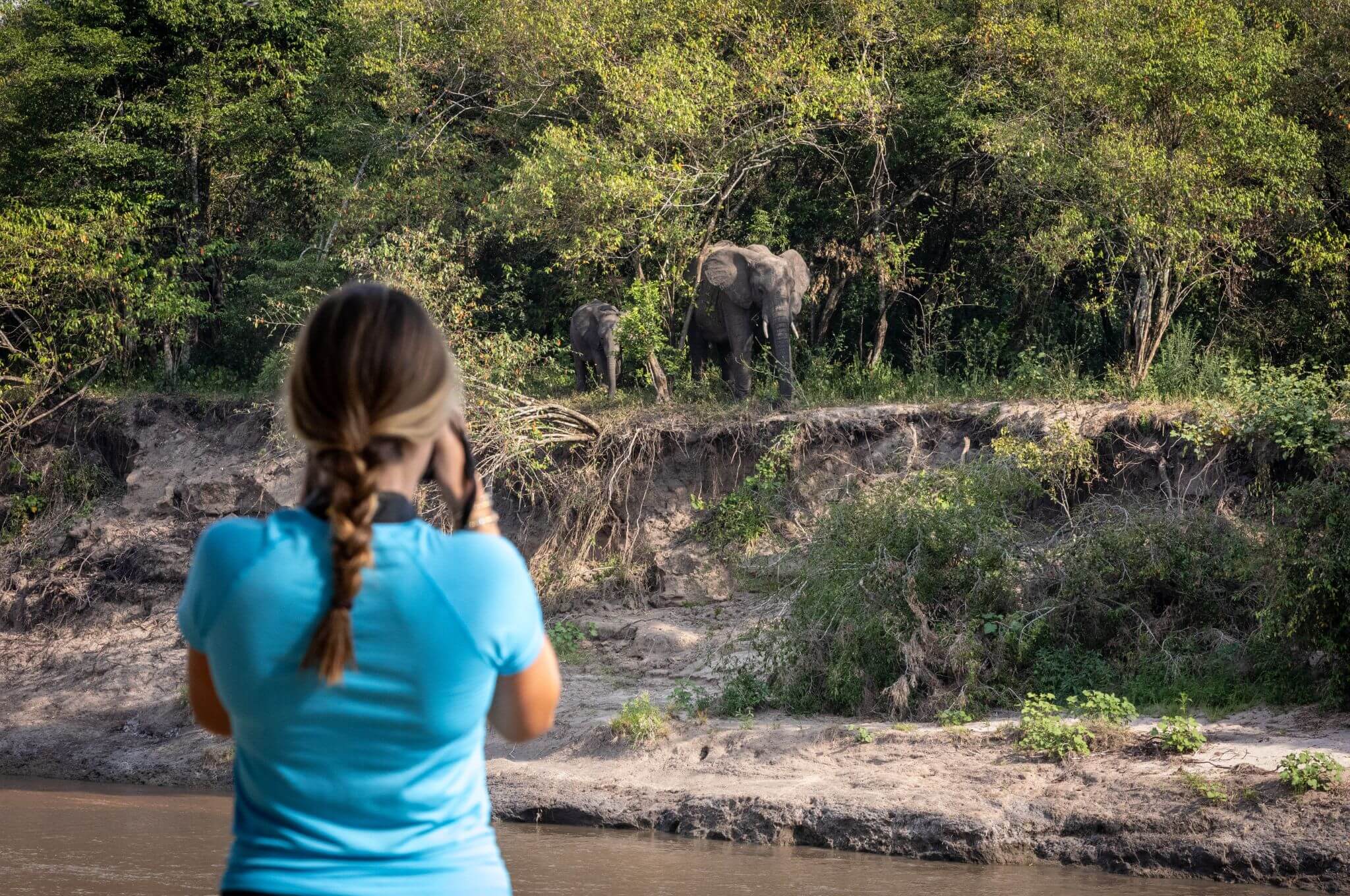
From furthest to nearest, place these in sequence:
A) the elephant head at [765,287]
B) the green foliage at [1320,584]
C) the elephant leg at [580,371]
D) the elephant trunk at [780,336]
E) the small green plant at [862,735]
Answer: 1. the elephant leg at [580,371]
2. the elephant head at [765,287]
3. the elephant trunk at [780,336]
4. the small green plant at [862,735]
5. the green foliage at [1320,584]

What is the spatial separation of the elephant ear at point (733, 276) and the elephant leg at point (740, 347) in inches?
7.0

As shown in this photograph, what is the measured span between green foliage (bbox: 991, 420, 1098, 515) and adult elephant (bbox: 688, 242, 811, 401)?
4007 mm

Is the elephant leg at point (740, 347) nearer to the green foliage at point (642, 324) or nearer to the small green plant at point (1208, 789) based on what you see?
the green foliage at point (642, 324)

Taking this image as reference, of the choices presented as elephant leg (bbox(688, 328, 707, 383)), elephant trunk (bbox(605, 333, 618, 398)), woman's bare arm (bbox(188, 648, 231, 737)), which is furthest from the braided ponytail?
elephant leg (bbox(688, 328, 707, 383))

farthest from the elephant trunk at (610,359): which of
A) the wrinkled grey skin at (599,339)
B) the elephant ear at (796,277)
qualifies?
the elephant ear at (796,277)

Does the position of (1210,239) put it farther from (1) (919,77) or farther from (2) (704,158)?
(2) (704,158)

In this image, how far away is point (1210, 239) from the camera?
1611 centimetres

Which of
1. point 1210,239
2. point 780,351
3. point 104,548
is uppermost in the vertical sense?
point 1210,239

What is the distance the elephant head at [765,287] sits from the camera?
58.0ft

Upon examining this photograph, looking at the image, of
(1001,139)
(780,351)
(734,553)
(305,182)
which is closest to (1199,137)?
(1001,139)

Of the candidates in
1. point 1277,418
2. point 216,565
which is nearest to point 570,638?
point 1277,418

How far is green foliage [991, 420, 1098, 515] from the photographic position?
44.0 ft

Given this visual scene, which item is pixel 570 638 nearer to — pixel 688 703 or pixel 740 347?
pixel 688 703

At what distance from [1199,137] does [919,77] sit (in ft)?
13.8
